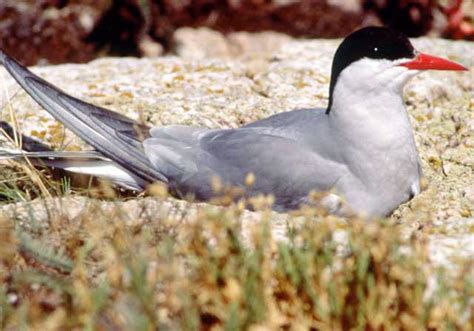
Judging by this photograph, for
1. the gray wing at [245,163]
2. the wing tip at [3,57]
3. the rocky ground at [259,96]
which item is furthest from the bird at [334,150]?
the wing tip at [3,57]

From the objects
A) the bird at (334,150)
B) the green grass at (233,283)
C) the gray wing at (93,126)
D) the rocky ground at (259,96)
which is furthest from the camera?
the rocky ground at (259,96)

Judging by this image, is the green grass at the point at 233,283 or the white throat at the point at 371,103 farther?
the white throat at the point at 371,103

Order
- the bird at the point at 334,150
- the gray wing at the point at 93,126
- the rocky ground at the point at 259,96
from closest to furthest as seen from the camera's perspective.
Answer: the bird at the point at 334,150, the gray wing at the point at 93,126, the rocky ground at the point at 259,96

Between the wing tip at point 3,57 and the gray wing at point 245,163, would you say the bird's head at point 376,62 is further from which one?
the wing tip at point 3,57

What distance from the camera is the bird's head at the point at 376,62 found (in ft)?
8.94

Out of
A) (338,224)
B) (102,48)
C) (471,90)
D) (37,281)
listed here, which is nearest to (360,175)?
(338,224)

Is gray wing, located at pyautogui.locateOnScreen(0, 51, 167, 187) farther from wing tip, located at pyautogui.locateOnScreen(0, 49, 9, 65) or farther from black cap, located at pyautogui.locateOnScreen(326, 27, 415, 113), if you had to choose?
black cap, located at pyautogui.locateOnScreen(326, 27, 415, 113)

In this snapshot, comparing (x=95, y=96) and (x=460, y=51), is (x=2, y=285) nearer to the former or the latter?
(x=95, y=96)

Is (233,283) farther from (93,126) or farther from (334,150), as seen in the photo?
(93,126)

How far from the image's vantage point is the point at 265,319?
191 centimetres

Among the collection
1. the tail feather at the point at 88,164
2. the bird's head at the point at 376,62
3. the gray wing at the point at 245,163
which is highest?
the bird's head at the point at 376,62

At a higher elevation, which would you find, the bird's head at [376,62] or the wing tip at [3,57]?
the bird's head at [376,62]

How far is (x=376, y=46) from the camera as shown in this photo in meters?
2.71

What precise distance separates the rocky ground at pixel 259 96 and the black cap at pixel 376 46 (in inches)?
19.5
